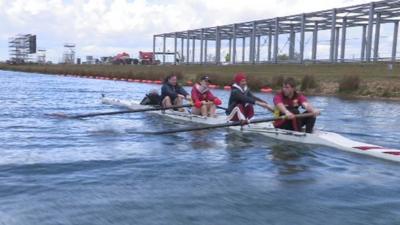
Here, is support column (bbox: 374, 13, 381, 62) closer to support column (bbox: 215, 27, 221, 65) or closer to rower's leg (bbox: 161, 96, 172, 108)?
support column (bbox: 215, 27, 221, 65)

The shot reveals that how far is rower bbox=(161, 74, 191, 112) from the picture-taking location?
1991 centimetres

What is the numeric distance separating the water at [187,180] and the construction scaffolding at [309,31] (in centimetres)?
4324

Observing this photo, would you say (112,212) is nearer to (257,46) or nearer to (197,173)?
(197,173)

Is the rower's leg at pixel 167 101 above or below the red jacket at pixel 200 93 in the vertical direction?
below

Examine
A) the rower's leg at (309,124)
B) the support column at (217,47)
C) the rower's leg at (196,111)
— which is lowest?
the rower's leg at (196,111)

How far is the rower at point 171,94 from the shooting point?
19.9 metres

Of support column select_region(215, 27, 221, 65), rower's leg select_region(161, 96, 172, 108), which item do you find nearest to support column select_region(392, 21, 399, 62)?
support column select_region(215, 27, 221, 65)

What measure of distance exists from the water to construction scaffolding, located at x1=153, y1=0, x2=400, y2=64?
43.2 metres

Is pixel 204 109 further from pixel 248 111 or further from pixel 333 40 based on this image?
pixel 333 40

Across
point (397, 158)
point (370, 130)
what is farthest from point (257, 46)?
point (397, 158)

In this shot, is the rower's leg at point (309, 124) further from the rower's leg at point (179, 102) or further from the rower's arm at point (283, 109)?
the rower's leg at point (179, 102)

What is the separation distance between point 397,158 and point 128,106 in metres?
15.2

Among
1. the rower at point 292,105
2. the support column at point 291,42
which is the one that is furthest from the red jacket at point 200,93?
the support column at point 291,42

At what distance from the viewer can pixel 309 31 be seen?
73.6 metres
